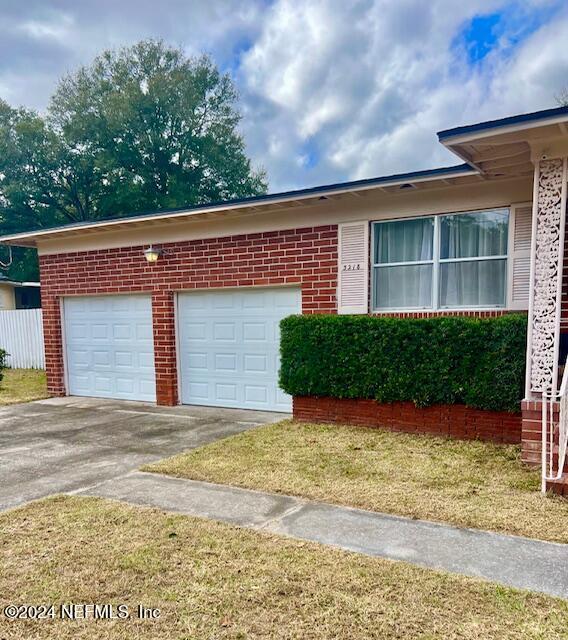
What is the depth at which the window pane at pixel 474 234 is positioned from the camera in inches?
248

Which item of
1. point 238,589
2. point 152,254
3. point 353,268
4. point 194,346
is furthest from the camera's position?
point 194,346

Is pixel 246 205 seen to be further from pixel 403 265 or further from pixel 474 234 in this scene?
pixel 474 234

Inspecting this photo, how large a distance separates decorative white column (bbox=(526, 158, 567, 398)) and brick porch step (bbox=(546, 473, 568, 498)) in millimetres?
1081

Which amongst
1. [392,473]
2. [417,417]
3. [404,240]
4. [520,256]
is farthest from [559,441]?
[404,240]

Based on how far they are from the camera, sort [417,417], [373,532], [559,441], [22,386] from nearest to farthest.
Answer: [373,532] → [559,441] → [417,417] → [22,386]

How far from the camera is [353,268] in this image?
23.5 feet

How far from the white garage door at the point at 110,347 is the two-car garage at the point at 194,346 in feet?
0.06

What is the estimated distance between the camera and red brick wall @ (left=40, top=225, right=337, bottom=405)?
24.6 feet

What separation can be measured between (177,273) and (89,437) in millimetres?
3297

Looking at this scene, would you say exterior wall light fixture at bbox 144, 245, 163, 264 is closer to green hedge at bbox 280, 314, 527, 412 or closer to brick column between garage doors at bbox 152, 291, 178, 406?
brick column between garage doors at bbox 152, 291, 178, 406

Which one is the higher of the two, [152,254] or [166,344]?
[152,254]

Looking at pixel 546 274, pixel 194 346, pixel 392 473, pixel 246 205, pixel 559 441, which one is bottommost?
pixel 392 473

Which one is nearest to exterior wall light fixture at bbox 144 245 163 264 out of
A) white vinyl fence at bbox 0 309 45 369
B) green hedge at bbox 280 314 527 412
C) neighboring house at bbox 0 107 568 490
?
neighboring house at bbox 0 107 568 490

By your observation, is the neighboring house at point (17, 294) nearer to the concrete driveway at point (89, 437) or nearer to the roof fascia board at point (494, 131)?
the concrete driveway at point (89, 437)
